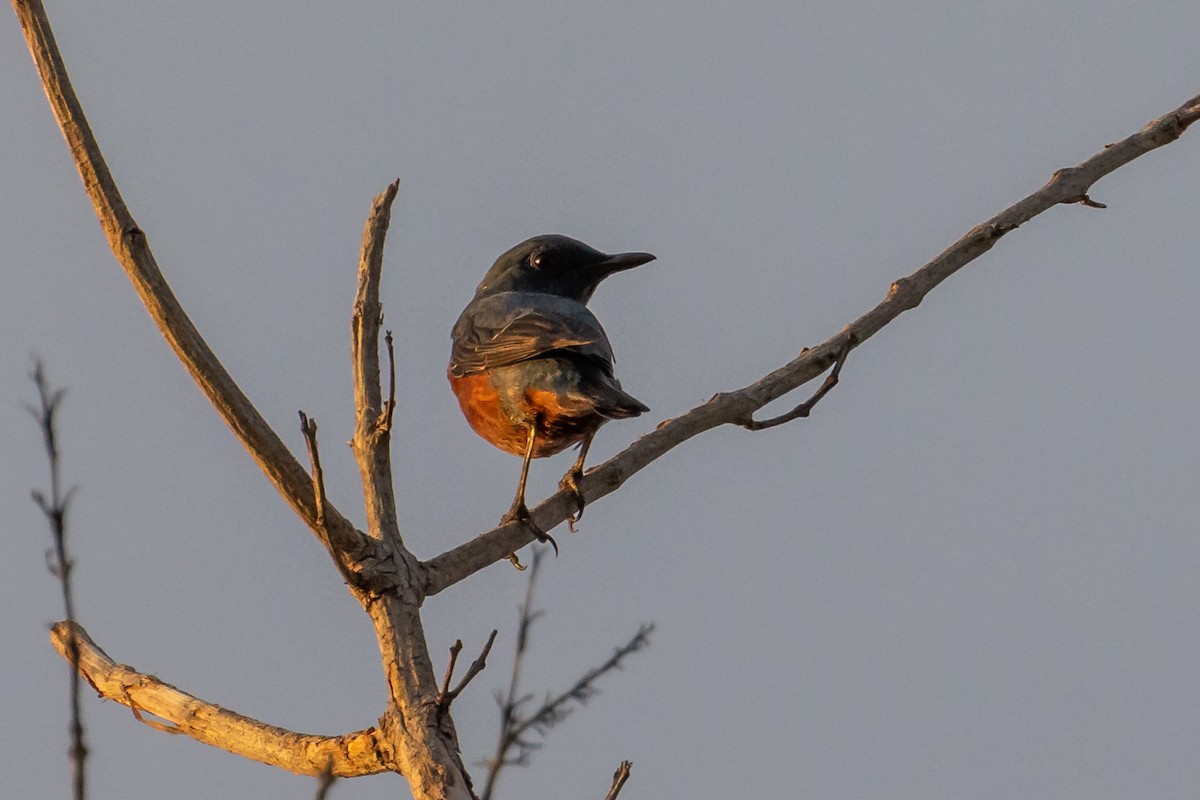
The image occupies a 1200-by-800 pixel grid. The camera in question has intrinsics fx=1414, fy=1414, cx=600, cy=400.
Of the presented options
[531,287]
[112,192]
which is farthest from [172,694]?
[531,287]

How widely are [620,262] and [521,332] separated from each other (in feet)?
6.05

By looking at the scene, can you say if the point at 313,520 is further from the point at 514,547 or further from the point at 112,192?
the point at 112,192

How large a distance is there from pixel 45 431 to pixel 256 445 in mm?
2553

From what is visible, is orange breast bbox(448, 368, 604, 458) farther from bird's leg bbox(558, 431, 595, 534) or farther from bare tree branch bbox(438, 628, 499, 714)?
bare tree branch bbox(438, 628, 499, 714)

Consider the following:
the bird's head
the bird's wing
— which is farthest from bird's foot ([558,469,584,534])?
the bird's head

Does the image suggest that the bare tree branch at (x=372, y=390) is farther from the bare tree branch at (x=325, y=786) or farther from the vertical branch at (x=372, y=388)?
the bare tree branch at (x=325, y=786)

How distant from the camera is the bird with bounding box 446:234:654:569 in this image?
280 inches

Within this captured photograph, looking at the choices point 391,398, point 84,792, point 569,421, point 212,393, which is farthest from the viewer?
point 569,421

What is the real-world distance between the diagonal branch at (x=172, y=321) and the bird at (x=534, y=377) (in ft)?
3.69

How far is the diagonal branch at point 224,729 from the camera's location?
5172mm

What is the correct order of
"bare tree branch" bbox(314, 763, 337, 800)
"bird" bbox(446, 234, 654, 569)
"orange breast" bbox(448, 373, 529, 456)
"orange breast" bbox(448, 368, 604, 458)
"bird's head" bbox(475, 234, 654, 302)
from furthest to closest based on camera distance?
"bird's head" bbox(475, 234, 654, 302), "orange breast" bbox(448, 373, 529, 456), "orange breast" bbox(448, 368, 604, 458), "bird" bbox(446, 234, 654, 569), "bare tree branch" bbox(314, 763, 337, 800)

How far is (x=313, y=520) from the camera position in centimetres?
532

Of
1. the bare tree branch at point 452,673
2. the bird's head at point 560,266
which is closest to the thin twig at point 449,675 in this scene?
the bare tree branch at point 452,673

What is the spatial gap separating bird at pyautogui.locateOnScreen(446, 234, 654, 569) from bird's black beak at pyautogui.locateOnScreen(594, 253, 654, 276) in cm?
39
